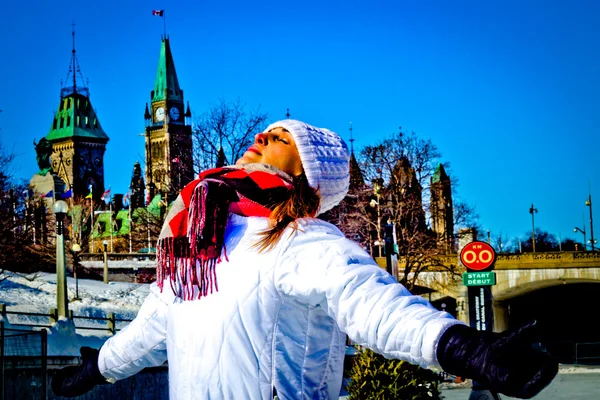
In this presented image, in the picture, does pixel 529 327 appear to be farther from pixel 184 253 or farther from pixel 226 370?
pixel 184 253

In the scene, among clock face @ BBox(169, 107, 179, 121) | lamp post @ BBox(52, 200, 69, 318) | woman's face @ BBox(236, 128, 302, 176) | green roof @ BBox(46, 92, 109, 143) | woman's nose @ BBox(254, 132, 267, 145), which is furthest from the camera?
green roof @ BBox(46, 92, 109, 143)

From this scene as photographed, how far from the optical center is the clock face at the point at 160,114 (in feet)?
498

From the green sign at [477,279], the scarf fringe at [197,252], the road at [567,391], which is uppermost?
the scarf fringe at [197,252]

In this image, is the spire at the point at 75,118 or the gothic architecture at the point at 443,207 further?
the spire at the point at 75,118

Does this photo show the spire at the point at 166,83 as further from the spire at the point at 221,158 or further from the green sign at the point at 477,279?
the green sign at the point at 477,279

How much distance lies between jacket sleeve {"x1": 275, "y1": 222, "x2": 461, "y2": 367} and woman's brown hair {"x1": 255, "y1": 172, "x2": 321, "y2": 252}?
4.3 inches

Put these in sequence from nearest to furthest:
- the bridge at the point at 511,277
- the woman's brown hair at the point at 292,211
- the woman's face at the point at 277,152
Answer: the woman's brown hair at the point at 292,211 < the woman's face at the point at 277,152 < the bridge at the point at 511,277

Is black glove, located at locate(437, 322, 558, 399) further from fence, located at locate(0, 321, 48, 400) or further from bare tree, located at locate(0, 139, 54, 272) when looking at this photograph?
bare tree, located at locate(0, 139, 54, 272)

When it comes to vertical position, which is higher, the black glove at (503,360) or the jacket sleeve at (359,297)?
the jacket sleeve at (359,297)

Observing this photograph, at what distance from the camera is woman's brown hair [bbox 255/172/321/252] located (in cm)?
379

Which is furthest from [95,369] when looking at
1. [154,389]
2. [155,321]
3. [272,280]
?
[154,389]

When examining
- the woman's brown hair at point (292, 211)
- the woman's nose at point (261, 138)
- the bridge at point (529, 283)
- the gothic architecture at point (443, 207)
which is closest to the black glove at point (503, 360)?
the woman's brown hair at point (292, 211)

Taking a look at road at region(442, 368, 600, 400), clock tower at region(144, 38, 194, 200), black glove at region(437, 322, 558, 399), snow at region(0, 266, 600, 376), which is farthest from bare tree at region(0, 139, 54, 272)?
clock tower at region(144, 38, 194, 200)

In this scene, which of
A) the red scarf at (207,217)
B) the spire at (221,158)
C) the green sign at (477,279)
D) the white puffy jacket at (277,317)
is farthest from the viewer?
the spire at (221,158)
